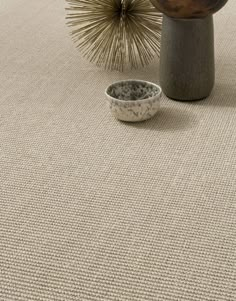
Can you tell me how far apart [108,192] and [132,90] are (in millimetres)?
367

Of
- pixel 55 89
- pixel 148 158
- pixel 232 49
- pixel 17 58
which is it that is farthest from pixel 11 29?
pixel 148 158

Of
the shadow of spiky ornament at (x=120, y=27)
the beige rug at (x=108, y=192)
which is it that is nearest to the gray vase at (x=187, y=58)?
the beige rug at (x=108, y=192)

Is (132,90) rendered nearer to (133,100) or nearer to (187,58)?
(133,100)

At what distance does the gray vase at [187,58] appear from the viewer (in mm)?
1415

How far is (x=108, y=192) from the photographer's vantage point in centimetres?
116

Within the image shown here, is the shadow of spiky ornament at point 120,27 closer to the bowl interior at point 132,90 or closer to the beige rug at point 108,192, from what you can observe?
the beige rug at point 108,192

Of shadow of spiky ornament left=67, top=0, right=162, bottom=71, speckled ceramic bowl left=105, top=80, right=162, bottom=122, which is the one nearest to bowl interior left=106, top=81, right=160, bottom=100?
speckled ceramic bowl left=105, top=80, right=162, bottom=122

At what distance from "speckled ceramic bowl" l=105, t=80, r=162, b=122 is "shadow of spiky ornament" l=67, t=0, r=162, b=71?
0.62 ft

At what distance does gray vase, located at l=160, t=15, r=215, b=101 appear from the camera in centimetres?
142

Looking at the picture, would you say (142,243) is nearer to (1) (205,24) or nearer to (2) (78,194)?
(2) (78,194)

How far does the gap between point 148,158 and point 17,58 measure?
663 mm

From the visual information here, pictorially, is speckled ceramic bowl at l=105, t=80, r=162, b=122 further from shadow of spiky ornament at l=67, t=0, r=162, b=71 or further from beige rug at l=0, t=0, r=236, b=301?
shadow of spiky ornament at l=67, t=0, r=162, b=71

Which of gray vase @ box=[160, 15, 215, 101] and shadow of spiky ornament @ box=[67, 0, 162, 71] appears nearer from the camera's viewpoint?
gray vase @ box=[160, 15, 215, 101]

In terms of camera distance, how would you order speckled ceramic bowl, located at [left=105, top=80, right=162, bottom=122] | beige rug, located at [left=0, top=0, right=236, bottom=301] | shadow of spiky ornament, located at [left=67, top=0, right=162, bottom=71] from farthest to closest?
1. shadow of spiky ornament, located at [left=67, top=0, right=162, bottom=71]
2. speckled ceramic bowl, located at [left=105, top=80, right=162, bottom=122]
3. beige rug, located at [left=0, top=0, right=236, bottom=301]
